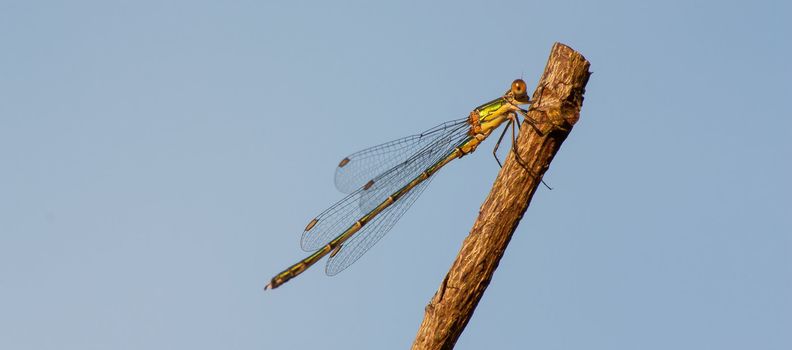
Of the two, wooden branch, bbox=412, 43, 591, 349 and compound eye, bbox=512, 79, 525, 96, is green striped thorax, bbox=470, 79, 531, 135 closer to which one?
compound eye, bbox=512, 79, 525, 96

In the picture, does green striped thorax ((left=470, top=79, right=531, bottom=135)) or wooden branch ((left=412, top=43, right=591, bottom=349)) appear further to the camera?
green striped thorax ((left=470, top=79, right=531, bottom=135))

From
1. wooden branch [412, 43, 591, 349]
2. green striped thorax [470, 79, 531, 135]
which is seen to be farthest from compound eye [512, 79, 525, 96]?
wooden branch [412, 43, 591, 349]

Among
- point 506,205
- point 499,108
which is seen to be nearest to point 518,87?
point 499,108

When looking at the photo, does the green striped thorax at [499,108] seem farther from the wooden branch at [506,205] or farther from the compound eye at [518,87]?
the wooden branch at [506,205]

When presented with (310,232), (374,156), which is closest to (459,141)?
(374,156)

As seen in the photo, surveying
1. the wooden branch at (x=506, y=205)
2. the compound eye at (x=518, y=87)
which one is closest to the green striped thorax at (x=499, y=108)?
the compound eye at (x=518, y=87)

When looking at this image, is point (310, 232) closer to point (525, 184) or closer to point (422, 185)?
point (422, 185)
